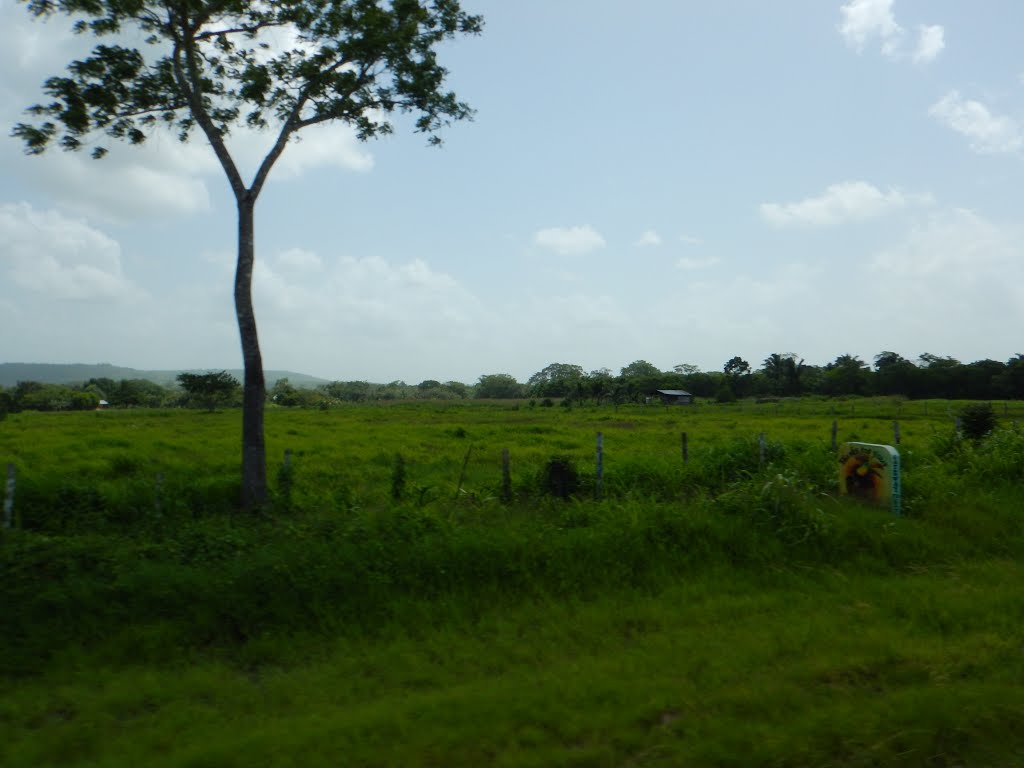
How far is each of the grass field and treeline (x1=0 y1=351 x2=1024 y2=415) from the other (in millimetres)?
51401

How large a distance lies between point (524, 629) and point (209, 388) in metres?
54.9

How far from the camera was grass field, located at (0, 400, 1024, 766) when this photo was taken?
4.09 meters

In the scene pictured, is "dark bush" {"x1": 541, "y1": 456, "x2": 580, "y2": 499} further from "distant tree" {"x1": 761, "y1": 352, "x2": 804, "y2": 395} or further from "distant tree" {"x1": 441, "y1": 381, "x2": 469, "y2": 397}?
"distant tree" {"x1": 441, "y1": 381, "x2": 469, "y2": 397}

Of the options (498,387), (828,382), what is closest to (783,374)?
(828,382)

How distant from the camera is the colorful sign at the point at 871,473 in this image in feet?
30.3

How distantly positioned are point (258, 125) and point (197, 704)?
30.0 feet

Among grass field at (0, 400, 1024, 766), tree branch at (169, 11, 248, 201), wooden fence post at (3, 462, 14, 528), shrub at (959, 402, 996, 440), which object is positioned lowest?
grass field at (0, 400, 1024, 766)

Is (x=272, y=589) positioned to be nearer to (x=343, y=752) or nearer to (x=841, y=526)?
(x=343, y=752)

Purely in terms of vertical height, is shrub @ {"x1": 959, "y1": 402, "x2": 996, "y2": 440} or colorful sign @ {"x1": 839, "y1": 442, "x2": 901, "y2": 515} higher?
shrub @ {"x1": 959, "y1": 402, "x2": 996, "y2": 440}

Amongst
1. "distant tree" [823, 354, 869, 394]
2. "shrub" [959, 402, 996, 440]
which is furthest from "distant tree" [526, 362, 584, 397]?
"shrub" [959, 402, 996, 440]

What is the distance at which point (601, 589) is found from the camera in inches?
275

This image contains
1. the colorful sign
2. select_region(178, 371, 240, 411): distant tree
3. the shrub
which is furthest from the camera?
select_region(178, 371, 240, 411): distant tree

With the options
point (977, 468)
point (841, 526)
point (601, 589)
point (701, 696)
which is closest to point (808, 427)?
point (977, 468)

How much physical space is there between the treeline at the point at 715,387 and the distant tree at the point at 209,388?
7cm
